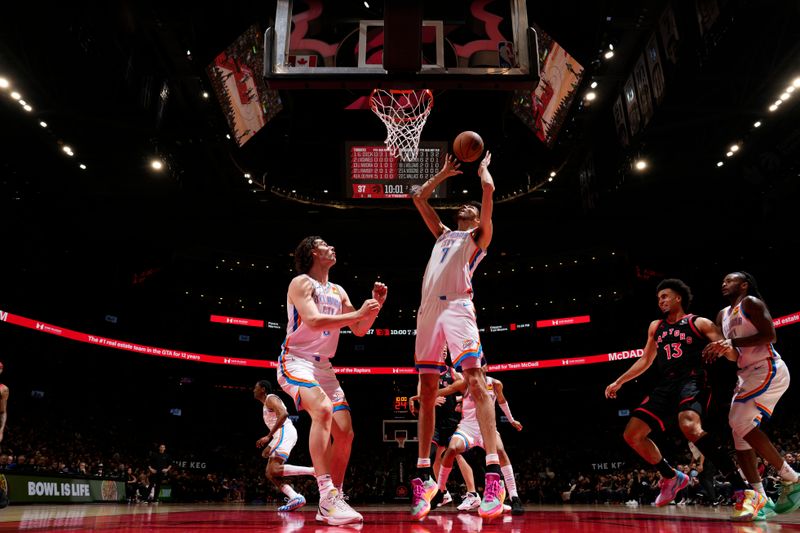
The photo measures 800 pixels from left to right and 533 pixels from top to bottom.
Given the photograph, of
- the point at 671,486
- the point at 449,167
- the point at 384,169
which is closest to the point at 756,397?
the point at 671,486

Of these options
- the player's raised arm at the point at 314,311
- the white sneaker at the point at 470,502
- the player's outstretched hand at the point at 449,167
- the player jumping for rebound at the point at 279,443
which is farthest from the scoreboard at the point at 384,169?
the player's raised arm at the point at 314,311

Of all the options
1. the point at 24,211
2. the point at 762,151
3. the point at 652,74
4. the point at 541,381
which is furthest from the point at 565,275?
the point at 24,211

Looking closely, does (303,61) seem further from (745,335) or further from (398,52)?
(745,335)

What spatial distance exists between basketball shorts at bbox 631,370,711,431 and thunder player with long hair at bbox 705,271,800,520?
0.27m

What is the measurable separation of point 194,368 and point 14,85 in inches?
623

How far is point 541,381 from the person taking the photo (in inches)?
1100

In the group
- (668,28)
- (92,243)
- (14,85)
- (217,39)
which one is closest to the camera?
(668,28)

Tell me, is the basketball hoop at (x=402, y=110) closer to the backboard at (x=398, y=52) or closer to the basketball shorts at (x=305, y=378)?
the backboard at (x=398, y=52)

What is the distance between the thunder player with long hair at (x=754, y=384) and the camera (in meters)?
4.62

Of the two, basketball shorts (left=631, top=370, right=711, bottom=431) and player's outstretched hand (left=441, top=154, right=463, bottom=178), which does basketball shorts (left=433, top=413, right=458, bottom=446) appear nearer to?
basketball shorts (left=631, top=370, right=711, bottom=431)

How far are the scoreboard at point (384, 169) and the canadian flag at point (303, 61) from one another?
6085mm

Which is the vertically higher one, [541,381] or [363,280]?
[363,280]

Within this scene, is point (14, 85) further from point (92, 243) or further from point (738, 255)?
point (738, 255)

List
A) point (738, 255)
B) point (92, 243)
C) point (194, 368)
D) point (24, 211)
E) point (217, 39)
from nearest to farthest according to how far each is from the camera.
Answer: point (217, 39) < point (24, 211) < point (738, 255) < point (92, 243) < point (194, 368)
